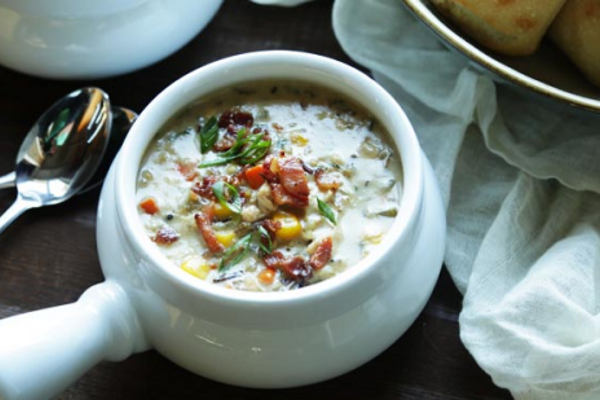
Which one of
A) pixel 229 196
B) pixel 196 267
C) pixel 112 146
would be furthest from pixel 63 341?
pixel 112 146

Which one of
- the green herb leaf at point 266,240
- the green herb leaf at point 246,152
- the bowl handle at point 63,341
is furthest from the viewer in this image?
the green herb leaf at point 246,152

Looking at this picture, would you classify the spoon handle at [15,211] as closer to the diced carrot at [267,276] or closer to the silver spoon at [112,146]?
the silver spoon at [112,146]

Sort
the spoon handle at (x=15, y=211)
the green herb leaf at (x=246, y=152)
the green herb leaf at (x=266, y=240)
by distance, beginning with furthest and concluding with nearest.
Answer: the spoon handle at (x=15, y=211) → the green herb leaf at (x=246, y=152) → the green herb leaf at (x=266, y=240)

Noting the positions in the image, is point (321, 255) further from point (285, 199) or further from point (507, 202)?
point (507, 202)

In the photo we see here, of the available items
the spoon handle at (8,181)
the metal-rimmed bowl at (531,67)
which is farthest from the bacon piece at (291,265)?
the spoon handle at (8,181)

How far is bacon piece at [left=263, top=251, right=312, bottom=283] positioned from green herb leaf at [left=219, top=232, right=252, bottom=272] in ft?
0.10

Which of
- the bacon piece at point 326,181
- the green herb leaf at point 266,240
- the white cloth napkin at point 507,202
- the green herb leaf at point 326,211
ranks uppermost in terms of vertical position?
the bacon piece at point 326,181

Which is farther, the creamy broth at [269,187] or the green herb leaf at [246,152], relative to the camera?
the green herb leaf at [246,152]

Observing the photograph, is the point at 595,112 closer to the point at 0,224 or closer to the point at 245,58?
the point at 245,58

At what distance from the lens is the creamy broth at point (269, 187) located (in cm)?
120

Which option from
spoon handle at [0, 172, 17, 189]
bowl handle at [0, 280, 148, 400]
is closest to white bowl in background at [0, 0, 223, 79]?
spoon handle at [0, 172, 17, 189]

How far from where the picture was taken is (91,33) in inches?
61.6

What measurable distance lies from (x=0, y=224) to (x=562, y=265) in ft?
2.86

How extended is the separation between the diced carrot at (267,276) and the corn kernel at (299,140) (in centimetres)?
23
